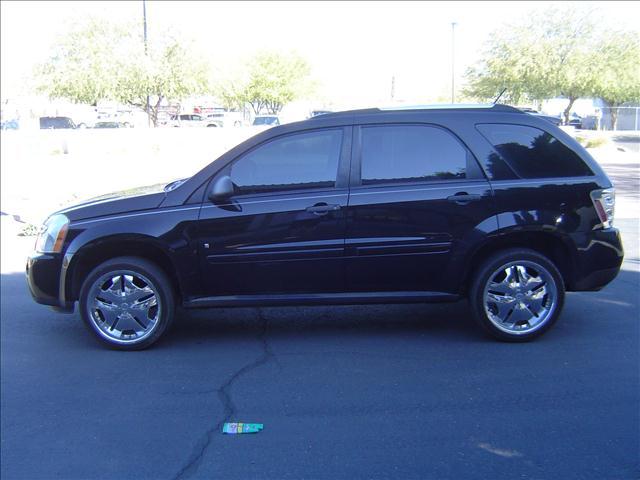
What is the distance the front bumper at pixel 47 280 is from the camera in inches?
213

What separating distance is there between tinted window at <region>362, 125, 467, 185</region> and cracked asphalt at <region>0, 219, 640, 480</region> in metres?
1.41

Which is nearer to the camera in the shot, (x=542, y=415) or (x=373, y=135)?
(x=542, y=415)

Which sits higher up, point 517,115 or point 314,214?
point 517,115

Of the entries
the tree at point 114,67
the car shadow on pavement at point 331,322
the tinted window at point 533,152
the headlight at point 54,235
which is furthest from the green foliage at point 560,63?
the tree at point 114,67

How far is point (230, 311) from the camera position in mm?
6559

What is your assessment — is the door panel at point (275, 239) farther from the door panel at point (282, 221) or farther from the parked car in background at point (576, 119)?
the parked car in background at point (576, 119)

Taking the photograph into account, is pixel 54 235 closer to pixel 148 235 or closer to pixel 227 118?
pixel 148 235

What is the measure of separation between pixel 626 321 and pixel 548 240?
3.92 feet

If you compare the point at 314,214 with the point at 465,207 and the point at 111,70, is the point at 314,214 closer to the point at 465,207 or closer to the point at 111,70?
the point at 465,207

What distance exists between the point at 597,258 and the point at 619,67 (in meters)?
3.18

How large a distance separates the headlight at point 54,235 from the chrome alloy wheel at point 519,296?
11.6 feet

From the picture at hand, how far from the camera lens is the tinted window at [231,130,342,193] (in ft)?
17.4

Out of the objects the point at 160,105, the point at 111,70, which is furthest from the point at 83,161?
the point at 160,105

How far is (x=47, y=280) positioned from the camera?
543 centimetres
